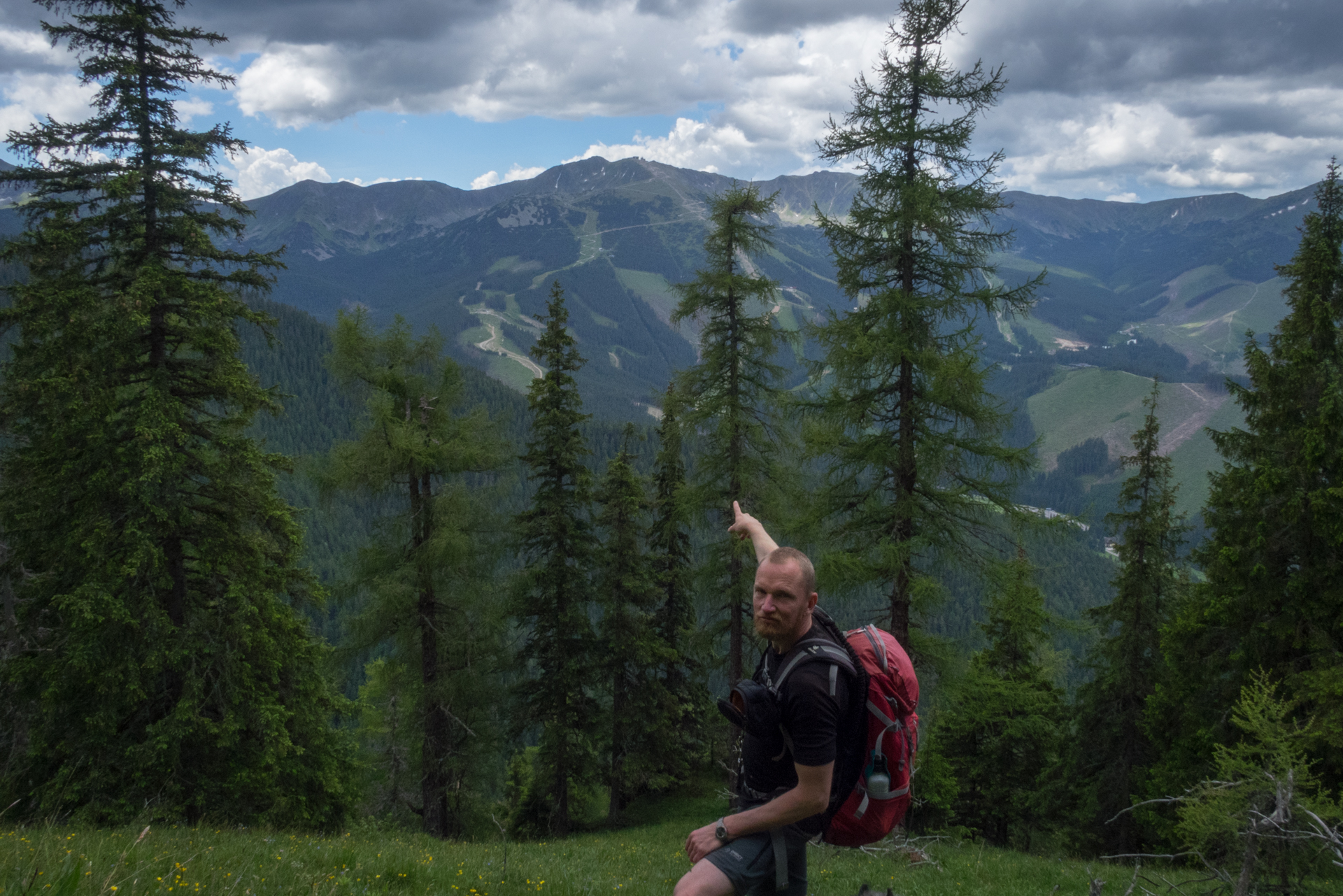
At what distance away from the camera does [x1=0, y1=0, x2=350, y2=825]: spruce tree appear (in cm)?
1157

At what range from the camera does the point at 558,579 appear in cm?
2173

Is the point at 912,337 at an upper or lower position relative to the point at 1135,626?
upper

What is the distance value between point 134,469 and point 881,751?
13.0 metres

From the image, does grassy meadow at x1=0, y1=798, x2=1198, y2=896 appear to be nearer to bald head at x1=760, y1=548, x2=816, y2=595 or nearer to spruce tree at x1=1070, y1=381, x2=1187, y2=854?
bald head at x1=760, y1=548, x2=816, y2=595

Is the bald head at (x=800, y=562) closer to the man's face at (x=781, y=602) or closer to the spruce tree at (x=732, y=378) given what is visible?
the man's face at (x=781, y=602)

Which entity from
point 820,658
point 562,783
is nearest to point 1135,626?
point 562,783

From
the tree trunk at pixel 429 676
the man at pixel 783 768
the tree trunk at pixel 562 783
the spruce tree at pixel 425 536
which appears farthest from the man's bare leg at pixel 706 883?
the tree trunk at pixel 562 783

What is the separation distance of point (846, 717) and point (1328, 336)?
13.7 m

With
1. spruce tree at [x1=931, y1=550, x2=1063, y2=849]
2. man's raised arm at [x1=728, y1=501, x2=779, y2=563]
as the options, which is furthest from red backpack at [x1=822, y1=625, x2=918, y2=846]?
spruce tree at [x1=931, y1=550, x2=1063, y2=849]

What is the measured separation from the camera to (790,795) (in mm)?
3008

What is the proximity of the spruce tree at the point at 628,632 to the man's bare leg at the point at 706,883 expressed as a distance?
18620mm

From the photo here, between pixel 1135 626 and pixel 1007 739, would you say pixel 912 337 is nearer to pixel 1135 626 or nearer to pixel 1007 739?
pixel 1135 626

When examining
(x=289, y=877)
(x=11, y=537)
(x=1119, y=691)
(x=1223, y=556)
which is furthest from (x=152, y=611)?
(x=1119, y=691)

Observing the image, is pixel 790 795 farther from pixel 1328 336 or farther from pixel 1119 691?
pixel 1119 691
